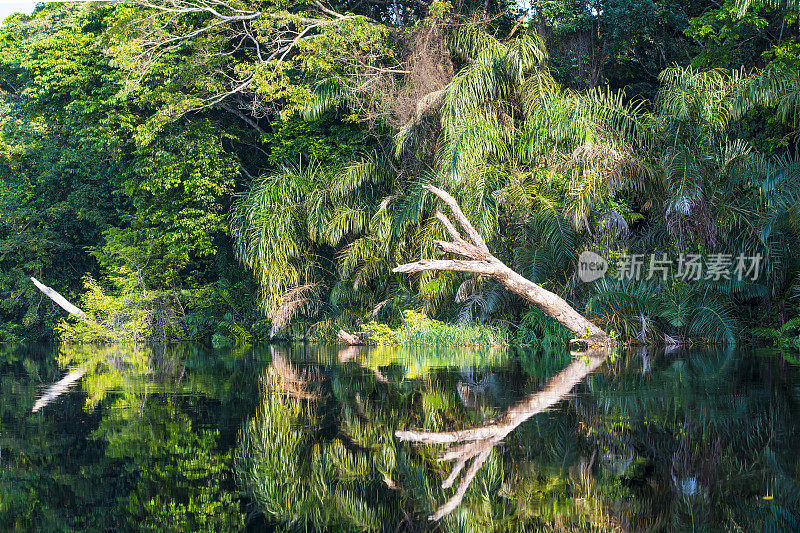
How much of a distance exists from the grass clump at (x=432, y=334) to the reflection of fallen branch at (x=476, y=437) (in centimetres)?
571

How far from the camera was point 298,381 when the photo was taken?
9367 millimetres

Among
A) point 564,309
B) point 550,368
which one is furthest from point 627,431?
point 564,309

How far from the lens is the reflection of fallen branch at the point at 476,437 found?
4164mm

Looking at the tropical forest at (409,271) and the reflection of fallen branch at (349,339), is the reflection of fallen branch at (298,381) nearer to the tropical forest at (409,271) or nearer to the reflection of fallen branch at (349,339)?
the tropical forest at (409,271)

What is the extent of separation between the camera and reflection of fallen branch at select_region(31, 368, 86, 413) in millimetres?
7800

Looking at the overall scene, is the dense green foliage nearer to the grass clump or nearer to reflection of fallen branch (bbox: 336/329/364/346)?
the grass clump

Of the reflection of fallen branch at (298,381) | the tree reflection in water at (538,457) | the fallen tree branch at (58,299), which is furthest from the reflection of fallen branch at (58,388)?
the fallen tree branch at (58,299)

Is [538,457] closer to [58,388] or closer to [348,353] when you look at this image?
[58,388]

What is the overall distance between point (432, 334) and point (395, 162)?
468 centimetres

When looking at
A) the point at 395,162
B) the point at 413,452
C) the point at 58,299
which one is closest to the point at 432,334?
the point at 395,162

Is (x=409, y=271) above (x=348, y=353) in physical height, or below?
above

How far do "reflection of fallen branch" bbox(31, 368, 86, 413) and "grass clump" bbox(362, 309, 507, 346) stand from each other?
18.7 feet

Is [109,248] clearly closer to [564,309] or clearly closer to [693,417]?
[564,309]

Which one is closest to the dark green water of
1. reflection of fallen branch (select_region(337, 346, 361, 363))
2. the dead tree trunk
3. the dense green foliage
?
the dead tree trunk
